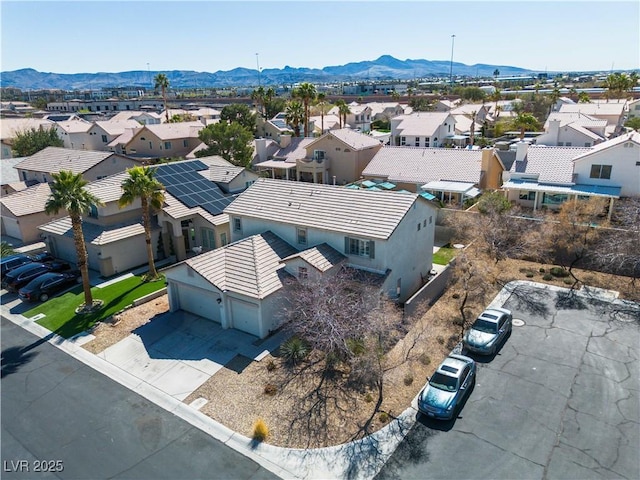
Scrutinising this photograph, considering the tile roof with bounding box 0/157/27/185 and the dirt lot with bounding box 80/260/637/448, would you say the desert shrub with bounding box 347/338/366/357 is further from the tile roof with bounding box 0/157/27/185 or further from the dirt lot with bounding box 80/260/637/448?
the tile roof with bounding box 0/157/27/185

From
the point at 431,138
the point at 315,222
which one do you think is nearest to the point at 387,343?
the point at 315,222

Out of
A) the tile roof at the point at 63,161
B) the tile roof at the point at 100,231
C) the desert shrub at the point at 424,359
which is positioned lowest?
the desert shrub at the point at 424,359

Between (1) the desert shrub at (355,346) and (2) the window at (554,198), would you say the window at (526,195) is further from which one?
(1) the desert shrub at (355,346)

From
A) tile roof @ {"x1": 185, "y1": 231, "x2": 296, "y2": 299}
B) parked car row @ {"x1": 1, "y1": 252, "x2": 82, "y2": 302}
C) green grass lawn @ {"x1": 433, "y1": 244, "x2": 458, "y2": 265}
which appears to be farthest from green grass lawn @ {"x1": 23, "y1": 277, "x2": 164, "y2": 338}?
green grass lawn @ {"x1": 433, "y1": 244, "x2": 458, "y2": 265}

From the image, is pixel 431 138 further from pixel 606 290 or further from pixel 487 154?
pixel 606 290

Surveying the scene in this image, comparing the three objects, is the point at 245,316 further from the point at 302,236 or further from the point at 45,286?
the point at 45,286

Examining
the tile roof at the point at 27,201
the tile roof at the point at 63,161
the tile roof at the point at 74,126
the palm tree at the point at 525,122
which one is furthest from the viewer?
the tile roof at the point at 74,126

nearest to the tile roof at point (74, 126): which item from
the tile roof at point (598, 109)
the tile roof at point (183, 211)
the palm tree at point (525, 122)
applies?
the tile roof at point (183, 211)
